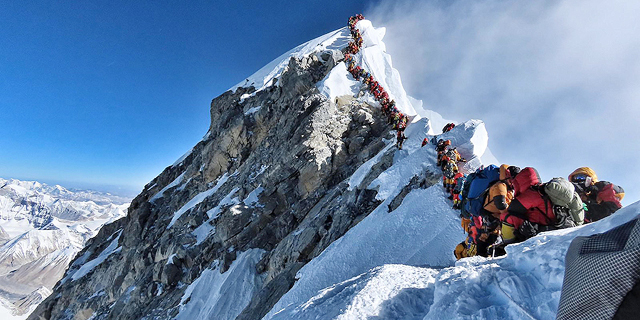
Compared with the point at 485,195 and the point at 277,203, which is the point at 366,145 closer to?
the point at 277,203

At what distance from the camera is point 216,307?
1595 centimetres

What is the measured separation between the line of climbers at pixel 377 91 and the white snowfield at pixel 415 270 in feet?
3.51

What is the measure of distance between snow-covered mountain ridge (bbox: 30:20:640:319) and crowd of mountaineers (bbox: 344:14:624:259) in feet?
3.48

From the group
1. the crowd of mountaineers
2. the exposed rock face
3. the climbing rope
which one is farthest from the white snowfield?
the climbing rope

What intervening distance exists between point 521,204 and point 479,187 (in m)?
1.12

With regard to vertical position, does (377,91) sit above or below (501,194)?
above

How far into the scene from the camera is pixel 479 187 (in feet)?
20.7

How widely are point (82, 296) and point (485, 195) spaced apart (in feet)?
146

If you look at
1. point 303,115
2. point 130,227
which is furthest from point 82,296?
point 303,115

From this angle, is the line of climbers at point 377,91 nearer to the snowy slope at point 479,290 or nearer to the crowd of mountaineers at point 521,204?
the crowd of mountaineers at point 521,204

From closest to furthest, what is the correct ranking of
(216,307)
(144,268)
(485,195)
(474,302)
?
(474,302), (485,195), (216,307), (144,268)

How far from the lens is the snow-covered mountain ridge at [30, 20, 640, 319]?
13.5 ft

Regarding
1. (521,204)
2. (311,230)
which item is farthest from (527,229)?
(311,230)

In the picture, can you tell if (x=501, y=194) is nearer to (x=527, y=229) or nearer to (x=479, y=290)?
(x=527, y=229)
